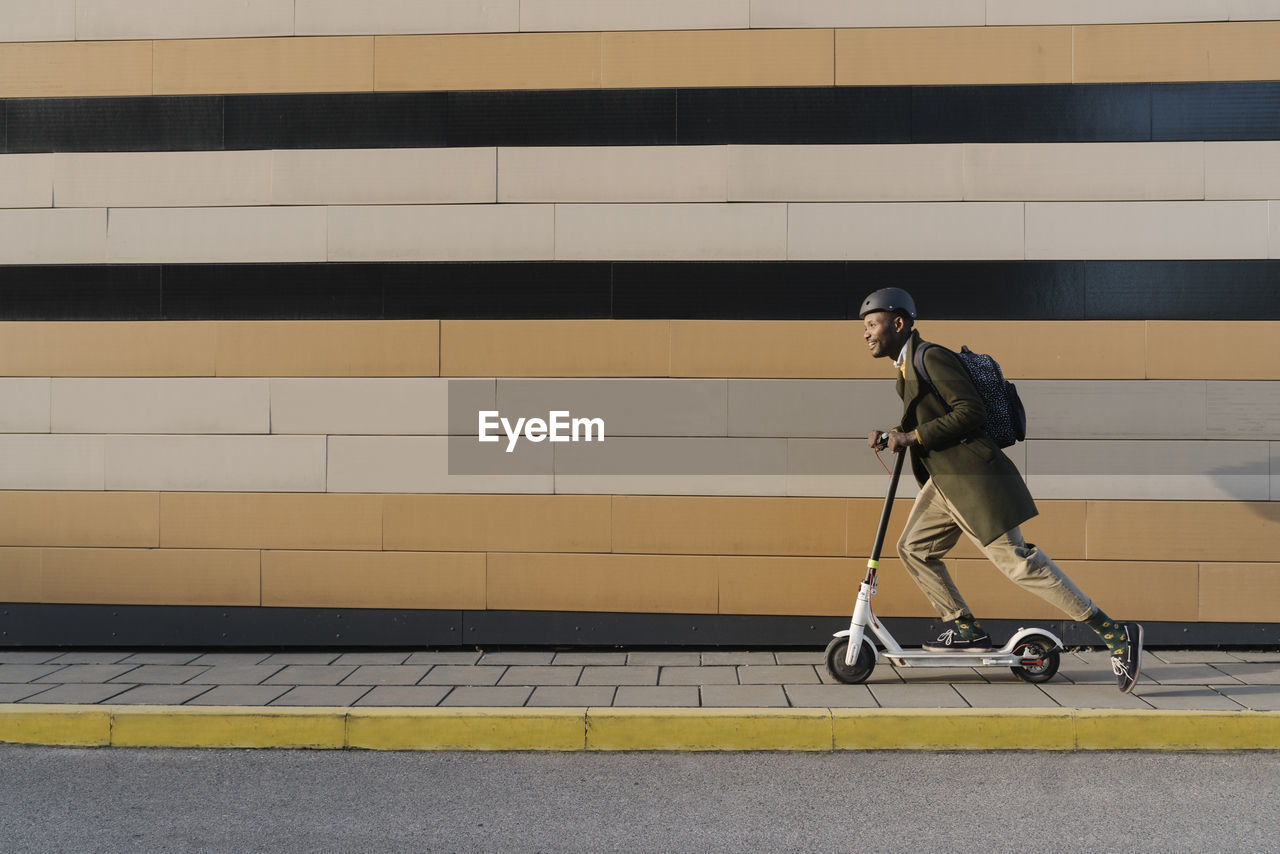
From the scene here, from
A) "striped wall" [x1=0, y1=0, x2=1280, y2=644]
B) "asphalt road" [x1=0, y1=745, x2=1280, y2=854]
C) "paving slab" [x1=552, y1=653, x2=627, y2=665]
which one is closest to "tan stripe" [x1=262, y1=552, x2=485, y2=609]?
"striped wall" [x1=0, y1=0, x2=1280, y2=644]

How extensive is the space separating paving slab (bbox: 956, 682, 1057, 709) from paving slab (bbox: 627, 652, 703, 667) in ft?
5.00

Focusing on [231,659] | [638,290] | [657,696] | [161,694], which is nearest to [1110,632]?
[657,696]

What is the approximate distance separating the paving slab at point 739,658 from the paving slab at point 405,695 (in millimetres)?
1592

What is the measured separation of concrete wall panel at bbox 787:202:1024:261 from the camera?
5844 millimetres

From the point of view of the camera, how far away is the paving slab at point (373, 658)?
5688mm

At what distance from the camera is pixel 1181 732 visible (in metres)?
4.30

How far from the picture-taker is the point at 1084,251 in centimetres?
581

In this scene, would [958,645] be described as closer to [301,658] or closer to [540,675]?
[540,675]

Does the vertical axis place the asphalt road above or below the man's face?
below

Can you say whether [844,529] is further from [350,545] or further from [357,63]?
[357,63]

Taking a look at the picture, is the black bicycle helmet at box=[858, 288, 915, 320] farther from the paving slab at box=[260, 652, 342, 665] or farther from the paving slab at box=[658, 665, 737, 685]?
the paving slab at box=[260, 652, 342, 665]

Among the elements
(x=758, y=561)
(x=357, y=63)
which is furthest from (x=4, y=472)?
(x=758, y=561)

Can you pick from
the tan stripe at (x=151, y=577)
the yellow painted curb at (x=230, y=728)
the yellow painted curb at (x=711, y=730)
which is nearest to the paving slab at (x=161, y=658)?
the tan stripe at (x=151, y=577)

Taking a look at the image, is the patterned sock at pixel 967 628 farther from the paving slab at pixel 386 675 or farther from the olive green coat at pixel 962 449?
the paving slab at pixel 386 675
